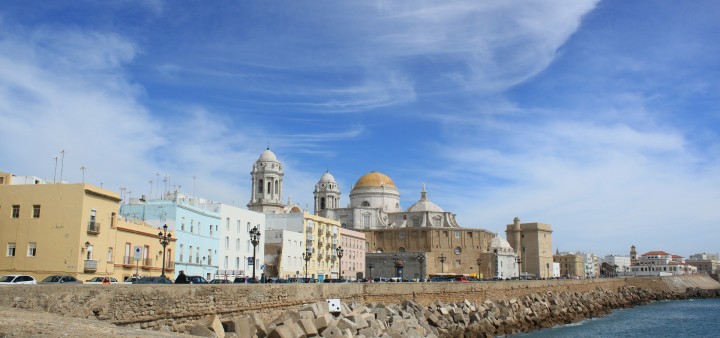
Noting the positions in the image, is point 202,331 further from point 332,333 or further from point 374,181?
point 374,181

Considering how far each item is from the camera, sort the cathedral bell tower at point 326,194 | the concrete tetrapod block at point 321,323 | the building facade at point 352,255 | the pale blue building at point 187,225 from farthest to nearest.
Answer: the cathedral bell tower at point 326,194 → the building facade at point 352,255 → the pale blue building at point 187,225 → the concrete tetrapod block at point 321,323

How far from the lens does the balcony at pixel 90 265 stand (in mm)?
30328

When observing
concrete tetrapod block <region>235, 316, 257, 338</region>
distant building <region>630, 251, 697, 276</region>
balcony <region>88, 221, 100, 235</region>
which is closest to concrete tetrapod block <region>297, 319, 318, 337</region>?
concrete tetrapod block <region>235, 316, 257, 338</region>

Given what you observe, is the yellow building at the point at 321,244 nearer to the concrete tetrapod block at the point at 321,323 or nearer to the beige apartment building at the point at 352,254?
the beige apartment building at the point at 352,254

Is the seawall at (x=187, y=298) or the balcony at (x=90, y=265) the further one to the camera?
the balcony at (x=90, y=265)

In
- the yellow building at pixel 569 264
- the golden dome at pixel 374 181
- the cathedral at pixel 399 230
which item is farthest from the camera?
the yellow building at pixel 569 264

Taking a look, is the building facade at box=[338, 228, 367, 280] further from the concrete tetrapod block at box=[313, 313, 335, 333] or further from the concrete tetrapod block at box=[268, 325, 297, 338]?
the concrete tetrapod block at box=[268, 325, 297, 338]

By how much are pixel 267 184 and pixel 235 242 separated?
102ft

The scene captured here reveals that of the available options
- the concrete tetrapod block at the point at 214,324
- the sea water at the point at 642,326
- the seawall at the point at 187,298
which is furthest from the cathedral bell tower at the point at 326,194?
the concrete tetrapod block at the point at 214,324

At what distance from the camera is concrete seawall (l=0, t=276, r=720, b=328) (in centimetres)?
1598

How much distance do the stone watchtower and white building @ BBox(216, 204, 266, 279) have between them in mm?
25322

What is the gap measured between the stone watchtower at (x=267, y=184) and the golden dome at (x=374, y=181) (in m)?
24.8

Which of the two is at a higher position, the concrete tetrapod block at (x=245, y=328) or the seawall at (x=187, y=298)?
the seawall at (x=187, y=298)

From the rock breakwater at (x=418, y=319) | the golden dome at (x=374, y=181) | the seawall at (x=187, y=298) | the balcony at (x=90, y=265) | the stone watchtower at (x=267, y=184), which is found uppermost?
the golden dome at (x=374, y=181)
